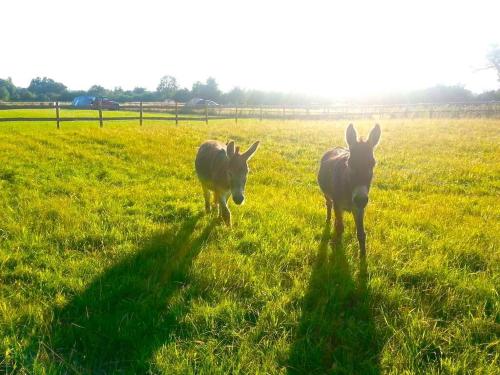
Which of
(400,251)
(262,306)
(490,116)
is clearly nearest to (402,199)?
(400,251)

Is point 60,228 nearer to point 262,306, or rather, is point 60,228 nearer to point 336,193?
point 262,306

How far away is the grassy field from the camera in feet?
10.7

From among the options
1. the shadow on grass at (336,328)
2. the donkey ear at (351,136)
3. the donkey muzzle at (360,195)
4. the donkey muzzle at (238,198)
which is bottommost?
the shadow on grass at (336,328)

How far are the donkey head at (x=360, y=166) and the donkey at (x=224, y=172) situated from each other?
5.61ft

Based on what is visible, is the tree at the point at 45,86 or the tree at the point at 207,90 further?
the tree at the point at 45,86

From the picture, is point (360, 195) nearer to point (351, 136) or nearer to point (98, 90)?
point (351, 136)

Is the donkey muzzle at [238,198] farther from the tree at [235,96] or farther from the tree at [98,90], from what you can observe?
the tree at [98,90]

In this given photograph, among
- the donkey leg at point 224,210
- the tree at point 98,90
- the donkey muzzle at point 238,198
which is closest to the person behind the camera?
the donkey muzzle at point 238,198

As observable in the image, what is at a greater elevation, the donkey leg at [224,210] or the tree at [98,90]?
the tree at [98,90]

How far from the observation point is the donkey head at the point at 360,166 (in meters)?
4.61

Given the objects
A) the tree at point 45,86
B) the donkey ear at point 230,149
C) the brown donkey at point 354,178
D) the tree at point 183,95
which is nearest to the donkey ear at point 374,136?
the brown donkey at point 354,178

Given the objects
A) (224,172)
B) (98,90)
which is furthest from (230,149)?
(98,90)

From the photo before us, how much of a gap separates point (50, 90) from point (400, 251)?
460 ft

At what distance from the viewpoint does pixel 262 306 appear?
3971 mm
